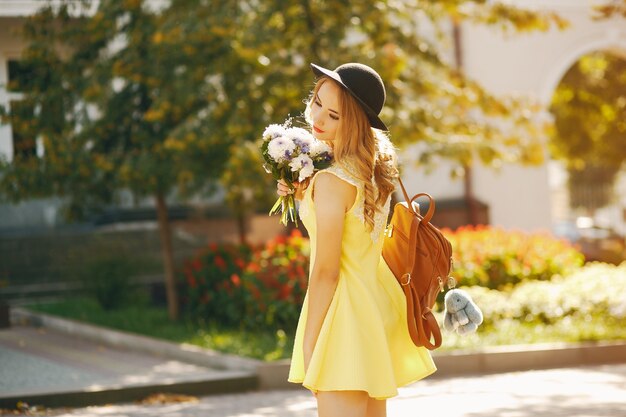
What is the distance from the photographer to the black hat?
421cm

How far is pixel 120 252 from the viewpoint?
16312 mm

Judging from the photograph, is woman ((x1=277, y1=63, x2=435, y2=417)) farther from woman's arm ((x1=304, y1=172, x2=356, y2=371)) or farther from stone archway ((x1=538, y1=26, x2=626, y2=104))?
stone archway ((x1=538, y1=26, x2=626, y2=104))

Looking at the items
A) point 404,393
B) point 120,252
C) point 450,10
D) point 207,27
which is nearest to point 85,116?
point 207,27

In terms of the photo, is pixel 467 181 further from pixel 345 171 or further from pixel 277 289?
pixel 345 171

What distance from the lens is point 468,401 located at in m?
8.53

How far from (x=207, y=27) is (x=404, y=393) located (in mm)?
5233

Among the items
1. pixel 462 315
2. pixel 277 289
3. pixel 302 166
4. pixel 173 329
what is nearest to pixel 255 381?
pixel 277 289

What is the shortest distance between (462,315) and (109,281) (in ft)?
37.1

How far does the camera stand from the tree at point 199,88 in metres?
12.5

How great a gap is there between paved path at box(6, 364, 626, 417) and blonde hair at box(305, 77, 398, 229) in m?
3.91

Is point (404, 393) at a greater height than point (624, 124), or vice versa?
point (624, 124)

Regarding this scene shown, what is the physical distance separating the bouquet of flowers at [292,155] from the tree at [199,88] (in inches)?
288

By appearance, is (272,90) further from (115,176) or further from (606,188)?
(606,188)

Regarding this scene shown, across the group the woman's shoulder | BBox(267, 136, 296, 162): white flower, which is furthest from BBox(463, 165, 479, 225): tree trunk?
the woman's shoulder
